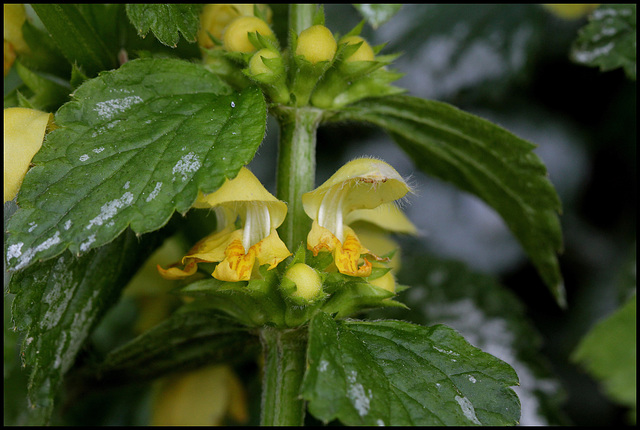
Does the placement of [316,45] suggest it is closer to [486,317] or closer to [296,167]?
[296,167]

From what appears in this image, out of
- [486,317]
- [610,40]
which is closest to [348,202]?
[610,40]

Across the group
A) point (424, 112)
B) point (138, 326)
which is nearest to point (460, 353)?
point (424, 112)

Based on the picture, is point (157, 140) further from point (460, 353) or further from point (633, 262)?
point (633, 262)

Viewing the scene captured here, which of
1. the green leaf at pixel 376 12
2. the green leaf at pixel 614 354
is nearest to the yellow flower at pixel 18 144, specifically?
the green leaf at pixel 376 12

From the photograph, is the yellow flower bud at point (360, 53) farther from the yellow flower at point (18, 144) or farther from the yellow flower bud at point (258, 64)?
the yellow flower at point (18, 144)

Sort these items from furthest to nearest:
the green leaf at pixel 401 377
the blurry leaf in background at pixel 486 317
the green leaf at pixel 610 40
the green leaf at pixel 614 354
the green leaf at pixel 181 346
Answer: the blurry leaf in background at pixel 486 317 < the green leaf at pixel 614 354 < the green leaf at pixel 610 40 < the green leaf at pixel 181 346 < the green leaf at pixel 401 377

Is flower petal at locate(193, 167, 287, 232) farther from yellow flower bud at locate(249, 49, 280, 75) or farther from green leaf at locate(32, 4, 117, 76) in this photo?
green leaf at locate(32, 4, 117, 76)
